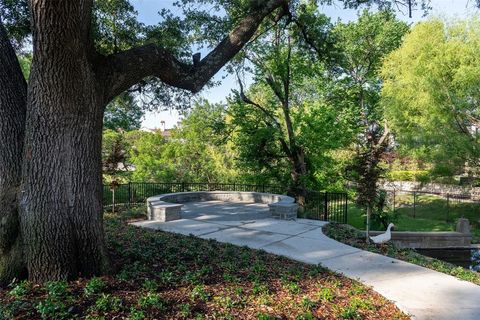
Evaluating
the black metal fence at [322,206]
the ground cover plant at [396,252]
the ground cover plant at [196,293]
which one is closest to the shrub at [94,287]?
the ground cover plant at [196,293]

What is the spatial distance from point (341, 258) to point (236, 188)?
1134cm

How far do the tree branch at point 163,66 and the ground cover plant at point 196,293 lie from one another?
230 centimetres

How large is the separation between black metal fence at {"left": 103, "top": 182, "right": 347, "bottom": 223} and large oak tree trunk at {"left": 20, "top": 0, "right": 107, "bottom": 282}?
26.0 ft

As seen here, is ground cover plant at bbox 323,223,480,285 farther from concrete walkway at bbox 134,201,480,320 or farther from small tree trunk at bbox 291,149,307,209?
small tree trunk at bbox 291,149,307,209

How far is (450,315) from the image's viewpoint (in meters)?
4.09

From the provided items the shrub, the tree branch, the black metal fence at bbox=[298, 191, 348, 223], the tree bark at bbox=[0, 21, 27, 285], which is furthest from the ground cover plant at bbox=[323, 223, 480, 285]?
the tree bark at bbox=[0, 21, 27, 285]

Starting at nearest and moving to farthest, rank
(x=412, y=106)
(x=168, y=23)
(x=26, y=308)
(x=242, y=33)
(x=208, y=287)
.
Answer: (x=26, y=308), (x=208, y=287), (x=242, y=33), (x=168, y=23), (x=412, y=106)

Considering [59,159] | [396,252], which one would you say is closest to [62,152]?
[59,159]

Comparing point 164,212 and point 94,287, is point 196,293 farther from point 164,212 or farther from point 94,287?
point 164,212

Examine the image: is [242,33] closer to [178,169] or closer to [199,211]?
[199,211]

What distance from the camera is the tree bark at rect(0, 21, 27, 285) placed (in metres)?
4.11

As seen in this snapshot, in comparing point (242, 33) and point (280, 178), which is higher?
point (242, 33)

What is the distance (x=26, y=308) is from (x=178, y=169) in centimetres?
1566

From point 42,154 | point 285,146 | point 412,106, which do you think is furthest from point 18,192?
point 412,106
